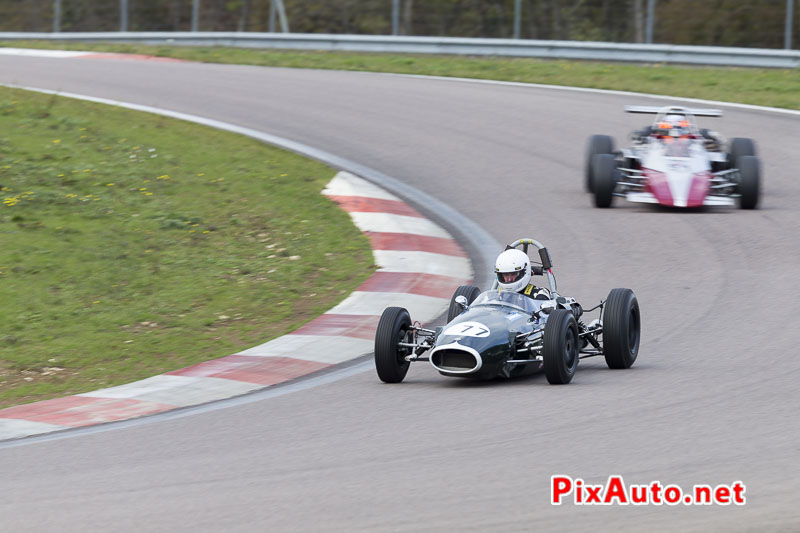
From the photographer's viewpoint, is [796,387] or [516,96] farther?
[516,96]

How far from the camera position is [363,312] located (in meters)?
11.0

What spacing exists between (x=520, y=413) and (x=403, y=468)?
1354mm

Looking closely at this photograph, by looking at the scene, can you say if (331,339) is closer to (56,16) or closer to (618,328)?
(618,328)

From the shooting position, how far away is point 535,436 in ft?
22.8

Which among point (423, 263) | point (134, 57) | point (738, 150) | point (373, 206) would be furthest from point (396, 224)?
point (134, 57)

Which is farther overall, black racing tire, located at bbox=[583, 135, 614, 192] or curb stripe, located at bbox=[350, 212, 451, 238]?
black racing tire, located at bbox=[583, 135, 614, 192]

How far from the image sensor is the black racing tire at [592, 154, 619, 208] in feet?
48.6

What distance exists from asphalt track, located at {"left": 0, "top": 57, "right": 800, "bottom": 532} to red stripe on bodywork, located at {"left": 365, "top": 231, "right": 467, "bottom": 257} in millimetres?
773

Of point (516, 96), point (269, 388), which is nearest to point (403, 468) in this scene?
point (269, 388)

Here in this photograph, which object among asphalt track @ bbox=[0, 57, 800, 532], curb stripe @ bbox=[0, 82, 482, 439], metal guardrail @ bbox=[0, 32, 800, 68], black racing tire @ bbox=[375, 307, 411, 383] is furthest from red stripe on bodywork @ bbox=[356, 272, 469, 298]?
metal guardrail @ bbox=[0, 32, 800, 68]

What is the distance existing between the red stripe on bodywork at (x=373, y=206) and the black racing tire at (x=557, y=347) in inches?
254

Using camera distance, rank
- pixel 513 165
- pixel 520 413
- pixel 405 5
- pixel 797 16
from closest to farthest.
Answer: pixel 520 413 → pixel 513 165 → pixel 797 16 → pixel 405 5

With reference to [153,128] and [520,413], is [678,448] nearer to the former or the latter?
[520,413]

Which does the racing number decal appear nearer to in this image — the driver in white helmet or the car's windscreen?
the car's windscreen
